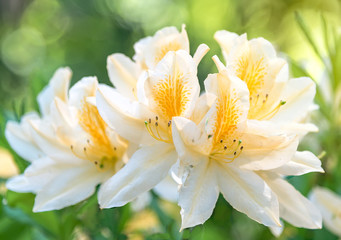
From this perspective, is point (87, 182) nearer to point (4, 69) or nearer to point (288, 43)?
point (288, 43)

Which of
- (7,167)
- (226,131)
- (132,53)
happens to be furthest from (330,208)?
(132,53)

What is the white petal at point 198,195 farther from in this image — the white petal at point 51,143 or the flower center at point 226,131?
the white petal at point 51,143

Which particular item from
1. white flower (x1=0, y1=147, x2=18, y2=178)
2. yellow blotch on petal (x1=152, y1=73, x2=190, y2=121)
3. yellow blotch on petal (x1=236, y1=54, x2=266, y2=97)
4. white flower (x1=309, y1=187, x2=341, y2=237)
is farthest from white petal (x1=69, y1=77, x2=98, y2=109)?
white flower (x1=0, y1=147, x2=18, y2=178)

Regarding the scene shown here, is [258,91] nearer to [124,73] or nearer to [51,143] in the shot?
[124,73]

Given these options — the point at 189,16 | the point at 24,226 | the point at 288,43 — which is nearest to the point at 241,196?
the point at 24,226

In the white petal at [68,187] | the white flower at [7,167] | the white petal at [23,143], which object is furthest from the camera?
the white flower at [7,167]

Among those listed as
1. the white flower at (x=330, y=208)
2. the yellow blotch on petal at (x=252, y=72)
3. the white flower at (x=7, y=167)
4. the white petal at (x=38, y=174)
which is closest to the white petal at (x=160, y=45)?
the yellow blotch on petal at (x=252, y=72)

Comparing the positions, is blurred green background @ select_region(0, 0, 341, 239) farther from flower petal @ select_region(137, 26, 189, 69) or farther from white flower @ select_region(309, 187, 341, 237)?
flower petal @ select_region(137, 26, 189, 69)
